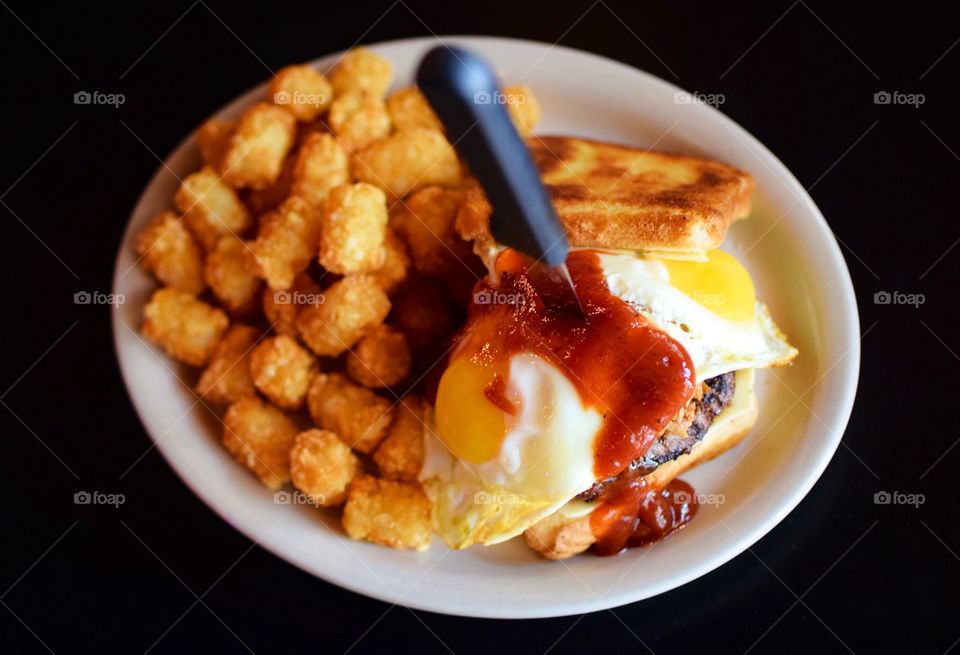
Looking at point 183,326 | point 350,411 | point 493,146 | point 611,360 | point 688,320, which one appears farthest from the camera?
point 183,326

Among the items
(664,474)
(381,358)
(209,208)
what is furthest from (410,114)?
(664,474)

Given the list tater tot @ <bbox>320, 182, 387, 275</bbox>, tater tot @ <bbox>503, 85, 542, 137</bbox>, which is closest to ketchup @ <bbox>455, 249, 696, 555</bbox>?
tater tot @ <bbox>320, 182, 387, 275</bbox>

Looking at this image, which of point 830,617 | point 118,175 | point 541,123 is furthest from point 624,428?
point 118,175

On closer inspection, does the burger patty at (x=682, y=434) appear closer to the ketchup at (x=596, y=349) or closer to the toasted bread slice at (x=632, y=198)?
the ketchup at (x=596, y=349)

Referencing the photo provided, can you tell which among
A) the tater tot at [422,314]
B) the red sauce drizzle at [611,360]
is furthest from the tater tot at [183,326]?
the red sauce drizzle at [611,360]

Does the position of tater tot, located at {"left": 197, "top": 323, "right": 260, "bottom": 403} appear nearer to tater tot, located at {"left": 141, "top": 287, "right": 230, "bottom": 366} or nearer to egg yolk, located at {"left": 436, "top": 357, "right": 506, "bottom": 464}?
tater tot, located at {"left": 141, "top": 287, "right": 230, "bottom": 366}

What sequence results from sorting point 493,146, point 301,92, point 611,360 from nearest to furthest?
point 493,146 < point 611,360 < point 301,92

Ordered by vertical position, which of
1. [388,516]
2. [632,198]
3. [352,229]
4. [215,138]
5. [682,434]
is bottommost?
[682,434]

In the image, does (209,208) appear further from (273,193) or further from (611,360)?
(611,360)
